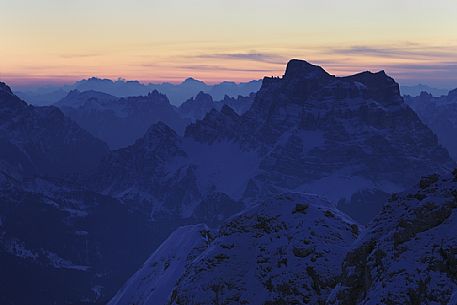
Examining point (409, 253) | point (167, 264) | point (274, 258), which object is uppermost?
point (409, 253)

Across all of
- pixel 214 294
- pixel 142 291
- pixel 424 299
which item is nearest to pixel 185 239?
pixel 142 291

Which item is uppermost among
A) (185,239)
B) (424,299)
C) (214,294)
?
(424,299)

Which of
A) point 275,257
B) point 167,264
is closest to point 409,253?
point 275,257

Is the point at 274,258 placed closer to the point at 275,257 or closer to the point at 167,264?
the point at 275,257

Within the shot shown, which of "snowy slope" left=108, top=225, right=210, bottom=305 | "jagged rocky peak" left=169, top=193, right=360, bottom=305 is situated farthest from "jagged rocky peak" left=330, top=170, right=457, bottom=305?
"snowy slope" left=108, top=225, right=210, bottom=305

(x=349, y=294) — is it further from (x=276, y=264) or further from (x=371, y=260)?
(x=276, y=264)

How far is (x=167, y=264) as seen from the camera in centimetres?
9650

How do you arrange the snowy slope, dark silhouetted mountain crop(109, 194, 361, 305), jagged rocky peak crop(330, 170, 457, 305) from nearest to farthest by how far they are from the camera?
jagged rocky peak crop(330, 170, 457, 305) → dark silhouetted mountain crop(109, 194, 361, 305) → the snowy slope

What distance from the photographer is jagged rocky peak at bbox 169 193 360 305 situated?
45312 mm

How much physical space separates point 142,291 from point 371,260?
235 ft

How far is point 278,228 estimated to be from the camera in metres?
50.7

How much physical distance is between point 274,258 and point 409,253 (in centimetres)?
1678

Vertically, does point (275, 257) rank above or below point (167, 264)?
above

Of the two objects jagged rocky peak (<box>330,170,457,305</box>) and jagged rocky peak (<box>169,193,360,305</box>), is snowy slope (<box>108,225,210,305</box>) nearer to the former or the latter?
jagged rocky peak (<box>169,193,360,305</box>)
